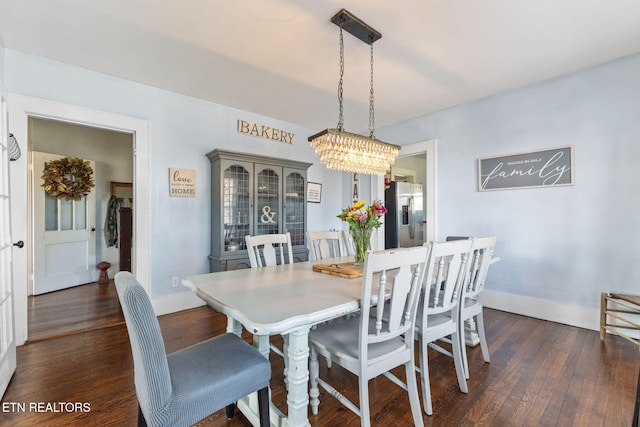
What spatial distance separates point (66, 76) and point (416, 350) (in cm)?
393

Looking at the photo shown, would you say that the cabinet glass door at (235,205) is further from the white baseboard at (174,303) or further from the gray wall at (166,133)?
the white baseboard at (174,303)

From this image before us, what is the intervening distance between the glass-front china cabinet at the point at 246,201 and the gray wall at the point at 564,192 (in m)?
2.19

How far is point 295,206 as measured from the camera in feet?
13.1

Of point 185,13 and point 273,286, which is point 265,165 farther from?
point 273,286

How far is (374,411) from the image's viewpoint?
1589 mm

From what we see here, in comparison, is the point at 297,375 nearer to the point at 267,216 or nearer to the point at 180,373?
the point at 180,373

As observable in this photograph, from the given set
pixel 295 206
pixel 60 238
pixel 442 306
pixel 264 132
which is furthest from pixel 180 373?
pixel 60 238

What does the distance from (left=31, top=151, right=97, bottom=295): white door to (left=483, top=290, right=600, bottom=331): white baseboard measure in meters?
5.75

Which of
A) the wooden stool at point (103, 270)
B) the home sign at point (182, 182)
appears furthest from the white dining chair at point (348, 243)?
the wooden stool at point (103, 270)

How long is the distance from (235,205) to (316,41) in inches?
78.6

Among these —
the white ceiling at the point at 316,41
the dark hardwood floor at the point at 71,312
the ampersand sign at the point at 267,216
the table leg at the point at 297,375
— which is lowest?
the dark hardwood floor at the point at 71,312

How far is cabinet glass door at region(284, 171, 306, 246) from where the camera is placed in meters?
3.87

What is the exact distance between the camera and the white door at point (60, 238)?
3.83m

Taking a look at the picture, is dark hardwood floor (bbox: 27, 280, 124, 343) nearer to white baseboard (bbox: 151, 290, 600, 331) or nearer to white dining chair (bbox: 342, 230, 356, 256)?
white baseboard (bbox: 151, 290, 600, 331)
